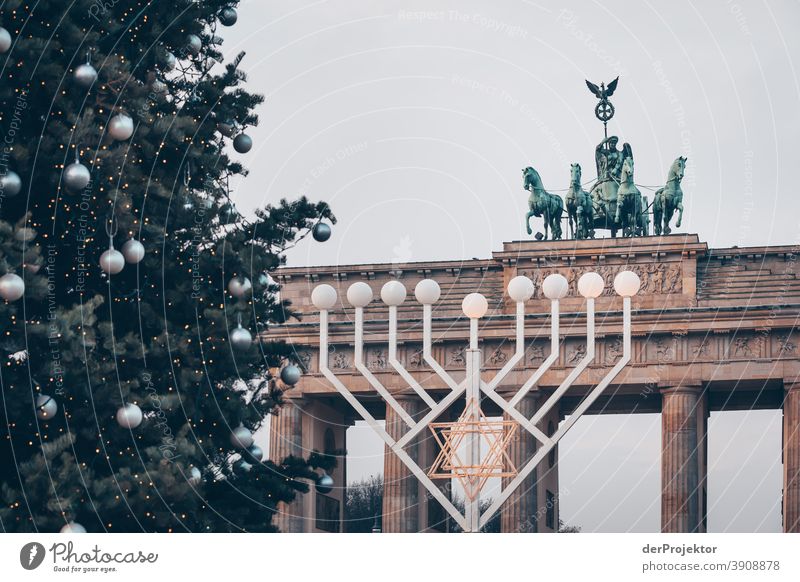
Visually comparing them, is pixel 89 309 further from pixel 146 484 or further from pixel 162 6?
pixel 162 6

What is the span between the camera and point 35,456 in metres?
13.9

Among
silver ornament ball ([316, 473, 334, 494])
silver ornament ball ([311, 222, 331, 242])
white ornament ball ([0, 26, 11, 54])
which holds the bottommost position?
silver ornament ball ([316, 473, 334, 494])

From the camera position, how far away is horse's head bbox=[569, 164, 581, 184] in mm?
39781

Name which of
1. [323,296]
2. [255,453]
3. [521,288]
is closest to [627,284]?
[521,288]

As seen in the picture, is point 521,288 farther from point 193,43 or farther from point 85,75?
point 85,75

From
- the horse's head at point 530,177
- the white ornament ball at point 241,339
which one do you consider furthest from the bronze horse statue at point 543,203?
the white ornament ball at point 241,339

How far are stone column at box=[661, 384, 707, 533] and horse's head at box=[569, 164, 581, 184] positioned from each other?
533 centimetres

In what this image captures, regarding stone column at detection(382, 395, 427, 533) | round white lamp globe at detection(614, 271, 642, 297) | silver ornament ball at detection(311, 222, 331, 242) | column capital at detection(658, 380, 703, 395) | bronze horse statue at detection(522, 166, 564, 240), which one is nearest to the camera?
silver ornament ball at detection(311, 222, 331, 242)

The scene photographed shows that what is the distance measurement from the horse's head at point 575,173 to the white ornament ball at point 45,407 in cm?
2672

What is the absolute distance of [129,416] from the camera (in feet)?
46.5

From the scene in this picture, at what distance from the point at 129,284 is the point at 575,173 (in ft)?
83.1

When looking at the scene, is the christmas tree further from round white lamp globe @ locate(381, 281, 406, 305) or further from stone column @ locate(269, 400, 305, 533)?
stone column @ locate(269, 400, 305, 533)

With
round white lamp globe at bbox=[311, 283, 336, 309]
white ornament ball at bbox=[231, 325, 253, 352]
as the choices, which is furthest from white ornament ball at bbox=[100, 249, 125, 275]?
round white lamp globe at bbox=[311, 283, 336, 309]

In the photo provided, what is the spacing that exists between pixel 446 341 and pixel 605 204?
492 cm
